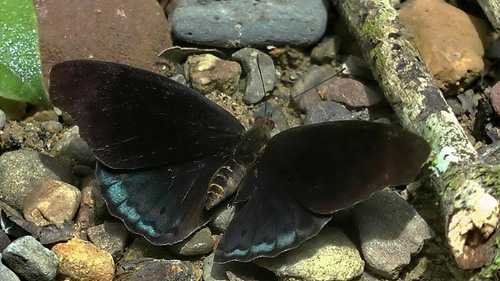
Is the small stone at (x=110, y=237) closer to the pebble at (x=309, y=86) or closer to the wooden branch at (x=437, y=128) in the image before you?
the pebble at (x=309, y=86)

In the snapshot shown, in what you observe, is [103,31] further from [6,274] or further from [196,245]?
[6,274]

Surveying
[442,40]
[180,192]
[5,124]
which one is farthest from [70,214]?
[442,40]

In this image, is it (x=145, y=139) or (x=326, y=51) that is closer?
(x=145, y=139)

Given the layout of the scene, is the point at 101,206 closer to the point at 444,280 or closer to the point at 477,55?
the point at 444,280

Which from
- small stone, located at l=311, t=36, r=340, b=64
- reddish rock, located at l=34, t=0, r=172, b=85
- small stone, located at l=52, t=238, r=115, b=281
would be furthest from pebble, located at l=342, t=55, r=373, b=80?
small stone, located at l=52, t=238, r=115, b=281

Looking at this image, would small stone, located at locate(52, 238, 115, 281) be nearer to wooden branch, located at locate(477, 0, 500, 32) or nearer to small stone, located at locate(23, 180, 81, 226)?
small stone, located at locate(23, 180, 81, 226)

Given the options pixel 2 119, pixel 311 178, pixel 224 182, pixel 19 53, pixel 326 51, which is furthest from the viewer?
pixel 326 51

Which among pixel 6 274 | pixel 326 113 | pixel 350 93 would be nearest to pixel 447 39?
pixel 350 93
